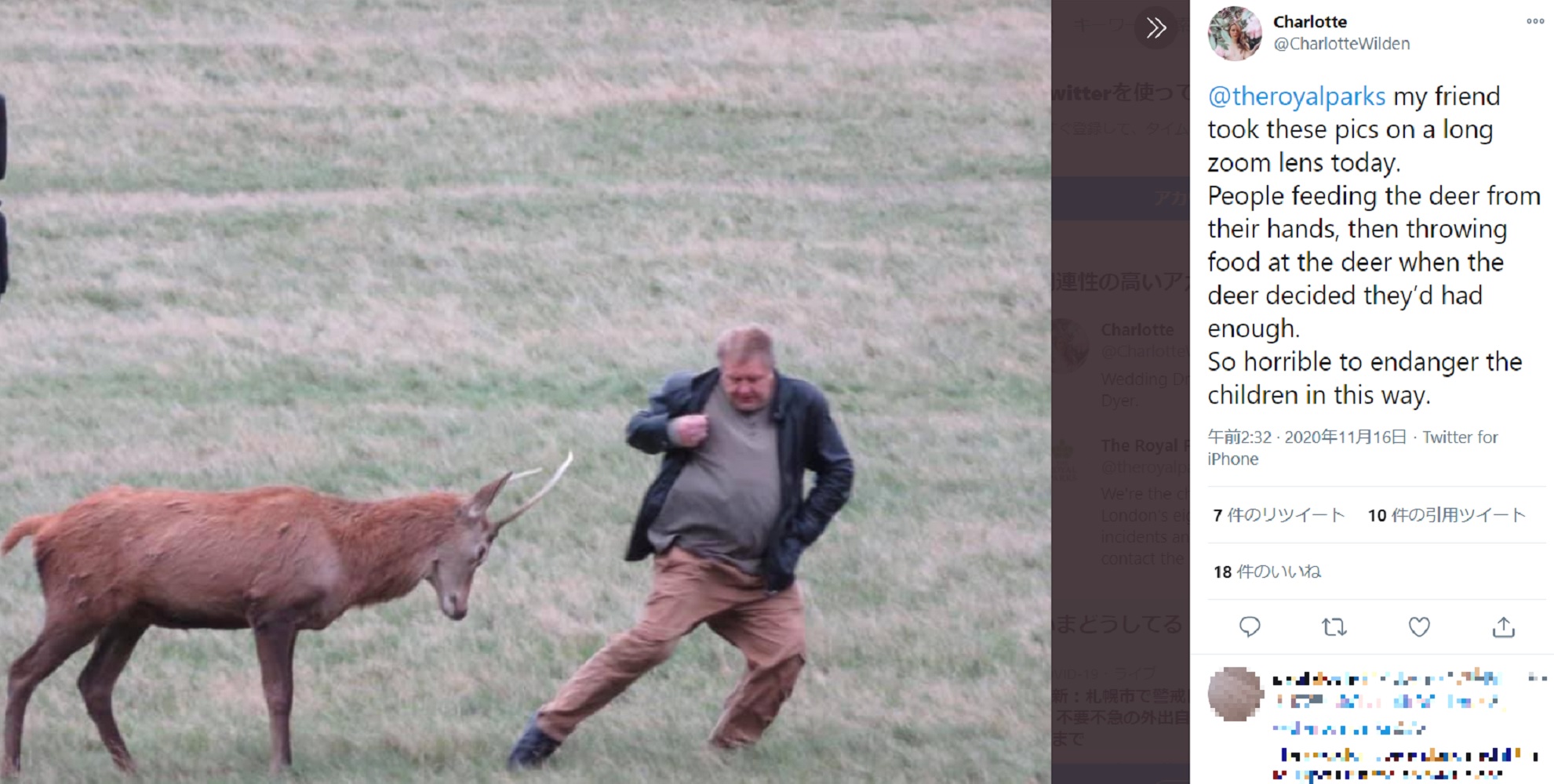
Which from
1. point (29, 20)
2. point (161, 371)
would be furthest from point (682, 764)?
point (29, 20)

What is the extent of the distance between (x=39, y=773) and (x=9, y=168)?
1840 cm

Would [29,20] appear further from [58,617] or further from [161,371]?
[58,617]

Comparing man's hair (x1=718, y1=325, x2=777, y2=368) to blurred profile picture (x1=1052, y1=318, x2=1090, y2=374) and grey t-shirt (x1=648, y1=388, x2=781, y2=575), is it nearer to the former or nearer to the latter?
grey t-shirt (x1=648, y1=388, x2=781, y2=575)

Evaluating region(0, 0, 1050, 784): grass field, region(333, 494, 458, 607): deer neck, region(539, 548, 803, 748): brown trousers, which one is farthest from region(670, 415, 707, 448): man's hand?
region(0, 0, 1050, 784): grass field

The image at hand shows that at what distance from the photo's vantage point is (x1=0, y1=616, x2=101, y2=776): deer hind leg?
368 inches

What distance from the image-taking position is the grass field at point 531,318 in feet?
34.8
